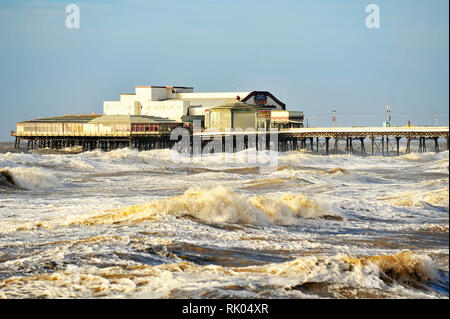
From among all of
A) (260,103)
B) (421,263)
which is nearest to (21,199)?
(421,263)

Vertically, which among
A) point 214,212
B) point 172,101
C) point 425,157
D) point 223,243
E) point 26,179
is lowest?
point 425,157

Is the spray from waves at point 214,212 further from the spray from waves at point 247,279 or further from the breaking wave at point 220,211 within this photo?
the spray from waves at point 247,279

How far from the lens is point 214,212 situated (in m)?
19.8

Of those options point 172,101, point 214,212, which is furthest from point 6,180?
point 172,101

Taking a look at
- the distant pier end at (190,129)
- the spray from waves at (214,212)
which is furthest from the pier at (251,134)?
the spray from waves at (214,212)

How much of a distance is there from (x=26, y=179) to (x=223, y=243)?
2164 cm

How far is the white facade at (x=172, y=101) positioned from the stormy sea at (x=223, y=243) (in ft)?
190

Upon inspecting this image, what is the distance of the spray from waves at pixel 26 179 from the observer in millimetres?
34000

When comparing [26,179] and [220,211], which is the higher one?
[220,211]

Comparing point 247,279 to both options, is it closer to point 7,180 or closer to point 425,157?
point 7,180

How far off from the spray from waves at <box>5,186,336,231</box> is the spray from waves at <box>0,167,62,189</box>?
567 inches

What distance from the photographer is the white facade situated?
3565 inches

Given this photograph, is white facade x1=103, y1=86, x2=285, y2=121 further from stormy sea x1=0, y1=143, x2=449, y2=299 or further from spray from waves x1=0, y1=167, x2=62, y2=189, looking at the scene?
stormy sea x1=0, y1=143, x2=449, y2=299
